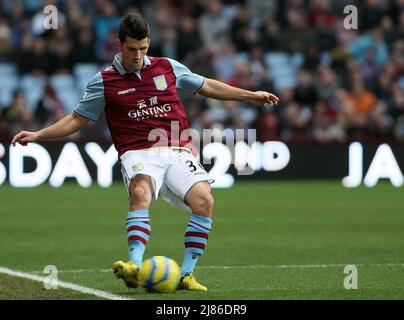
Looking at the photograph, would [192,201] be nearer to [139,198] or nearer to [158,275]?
[139,198]

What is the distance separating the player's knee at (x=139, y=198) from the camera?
836 centimetres

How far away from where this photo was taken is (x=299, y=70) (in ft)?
74.7

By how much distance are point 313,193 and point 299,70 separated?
4.54m

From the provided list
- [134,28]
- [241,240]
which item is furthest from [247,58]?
[134,28]

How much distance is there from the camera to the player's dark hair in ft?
27.3

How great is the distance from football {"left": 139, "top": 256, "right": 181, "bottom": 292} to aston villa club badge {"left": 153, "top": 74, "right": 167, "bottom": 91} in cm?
141

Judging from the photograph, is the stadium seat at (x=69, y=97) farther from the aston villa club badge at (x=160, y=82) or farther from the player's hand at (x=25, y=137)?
the player's hand at (x=25, y=137)

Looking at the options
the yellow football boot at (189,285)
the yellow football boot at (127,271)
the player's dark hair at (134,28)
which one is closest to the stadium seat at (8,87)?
the player's dark hair at (134,28)

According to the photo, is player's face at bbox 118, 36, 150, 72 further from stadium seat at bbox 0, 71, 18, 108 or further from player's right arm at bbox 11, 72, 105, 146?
stadium seat at bbox 0, 71, 18, 108

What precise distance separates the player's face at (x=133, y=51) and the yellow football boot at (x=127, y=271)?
160cm

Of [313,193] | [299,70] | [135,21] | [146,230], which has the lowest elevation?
[146,230]

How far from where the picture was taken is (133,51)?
8.45 meters
